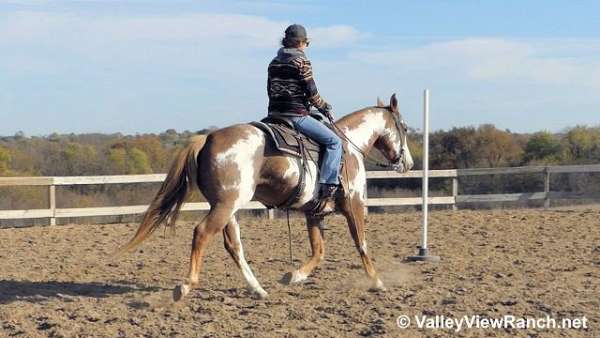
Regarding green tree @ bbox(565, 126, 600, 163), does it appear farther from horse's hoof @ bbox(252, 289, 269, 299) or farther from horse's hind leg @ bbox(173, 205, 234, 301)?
horse's hind leg @ bbox(173, 205, 234, 301)

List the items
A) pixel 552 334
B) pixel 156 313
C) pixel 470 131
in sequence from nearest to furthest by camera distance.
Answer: pixel 552 334
pixel 156 313
pixel 470 131

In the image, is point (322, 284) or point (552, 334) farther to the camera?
point (322, 284)

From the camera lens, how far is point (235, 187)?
6336 millimetres

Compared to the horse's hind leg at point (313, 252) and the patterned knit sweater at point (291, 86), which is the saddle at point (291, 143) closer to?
the patterned knit sweater at point (291, 86)

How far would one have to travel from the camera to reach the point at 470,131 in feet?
112

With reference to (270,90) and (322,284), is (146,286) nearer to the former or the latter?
(322,284)

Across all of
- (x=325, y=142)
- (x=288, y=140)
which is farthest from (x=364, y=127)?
(x=288, y=140)

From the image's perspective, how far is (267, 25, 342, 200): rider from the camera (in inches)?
267

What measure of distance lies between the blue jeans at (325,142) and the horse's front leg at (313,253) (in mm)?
703

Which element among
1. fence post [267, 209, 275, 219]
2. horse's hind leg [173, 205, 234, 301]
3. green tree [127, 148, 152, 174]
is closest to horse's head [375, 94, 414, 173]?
horse's hind leg [173, 205, 234, 301]

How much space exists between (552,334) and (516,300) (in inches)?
36.9

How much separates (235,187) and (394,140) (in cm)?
232

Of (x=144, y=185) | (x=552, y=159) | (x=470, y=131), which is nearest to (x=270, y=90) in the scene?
(x=144, y=185)

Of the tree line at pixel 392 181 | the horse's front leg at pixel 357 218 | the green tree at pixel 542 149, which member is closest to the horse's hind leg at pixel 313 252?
the horse's front leg at pixel 357 218
